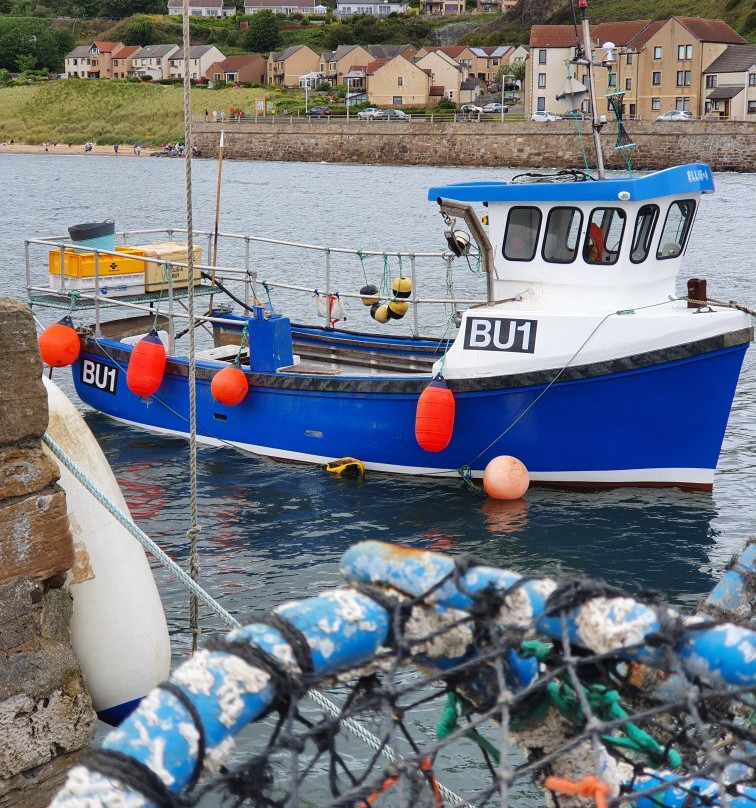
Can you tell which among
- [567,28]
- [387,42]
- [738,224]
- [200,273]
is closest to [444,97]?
[567,28]

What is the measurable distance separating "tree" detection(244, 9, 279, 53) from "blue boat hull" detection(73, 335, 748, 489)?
13541 centimetres

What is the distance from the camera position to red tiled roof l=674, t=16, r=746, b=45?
276ft

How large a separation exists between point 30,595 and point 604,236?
7.89 m

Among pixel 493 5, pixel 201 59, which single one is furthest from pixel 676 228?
pixel 493 5

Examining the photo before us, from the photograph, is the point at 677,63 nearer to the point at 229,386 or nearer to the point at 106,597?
the point at 229,386

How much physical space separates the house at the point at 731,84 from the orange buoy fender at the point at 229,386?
68.6m

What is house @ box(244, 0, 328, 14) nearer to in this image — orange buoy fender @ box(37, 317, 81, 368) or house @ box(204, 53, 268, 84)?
house @ box(204, 53, 268, 84)

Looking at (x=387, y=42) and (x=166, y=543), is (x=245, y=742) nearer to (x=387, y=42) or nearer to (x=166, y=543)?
(x=166, y=543)

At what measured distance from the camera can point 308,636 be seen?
2443 millimetres

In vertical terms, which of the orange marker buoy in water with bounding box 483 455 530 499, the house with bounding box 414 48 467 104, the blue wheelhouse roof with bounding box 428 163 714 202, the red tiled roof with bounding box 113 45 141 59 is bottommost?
the orange marker buoy in water with bounding box 483 455 530 499

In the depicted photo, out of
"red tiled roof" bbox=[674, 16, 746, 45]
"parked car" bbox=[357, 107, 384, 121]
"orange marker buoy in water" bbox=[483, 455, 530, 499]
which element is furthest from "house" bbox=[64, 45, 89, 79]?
"orange marker buoy in water" bbox=[483, 455, 530, 499]

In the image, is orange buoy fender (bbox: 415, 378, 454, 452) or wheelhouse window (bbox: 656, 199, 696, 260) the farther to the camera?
wheelhouse window (bbox: 656, 199, 696, 260)

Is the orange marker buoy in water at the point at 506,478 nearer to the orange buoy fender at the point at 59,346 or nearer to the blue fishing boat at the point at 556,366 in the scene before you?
the blue fishing boat at the point at 556,366

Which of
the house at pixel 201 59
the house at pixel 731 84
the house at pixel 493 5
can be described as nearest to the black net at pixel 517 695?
the house at pixel 731 84
